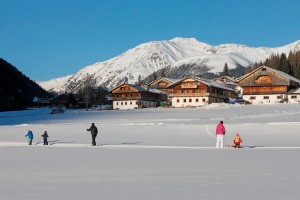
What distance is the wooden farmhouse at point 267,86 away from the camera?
304ft

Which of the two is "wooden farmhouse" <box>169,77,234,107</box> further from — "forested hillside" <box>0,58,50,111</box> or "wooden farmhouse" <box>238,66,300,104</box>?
"forested hillside" <box>0,58,50,111</box>

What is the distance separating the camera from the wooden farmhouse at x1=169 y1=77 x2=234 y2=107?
9569 cm

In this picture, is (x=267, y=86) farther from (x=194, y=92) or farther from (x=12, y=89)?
(x=12, y=89)

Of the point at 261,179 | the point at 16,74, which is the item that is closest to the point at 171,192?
the point at 261,179

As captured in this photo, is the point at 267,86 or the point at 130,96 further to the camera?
the point at 130,96

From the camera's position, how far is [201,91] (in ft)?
316

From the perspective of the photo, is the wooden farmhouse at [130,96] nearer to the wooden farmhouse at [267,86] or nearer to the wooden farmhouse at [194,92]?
the wooden farmhouse at [194,92]

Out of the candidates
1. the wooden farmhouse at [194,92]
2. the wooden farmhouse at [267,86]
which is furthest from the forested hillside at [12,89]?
the wooden farmhouse at [267,86]

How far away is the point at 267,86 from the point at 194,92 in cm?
1665

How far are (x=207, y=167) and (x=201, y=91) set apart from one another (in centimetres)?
8221

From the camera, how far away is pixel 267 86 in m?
94.3

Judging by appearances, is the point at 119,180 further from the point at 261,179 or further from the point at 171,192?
the point at 261,179

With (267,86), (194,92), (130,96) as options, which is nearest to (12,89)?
(130,96)

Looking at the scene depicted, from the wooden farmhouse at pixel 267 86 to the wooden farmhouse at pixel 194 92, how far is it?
24.8ft
